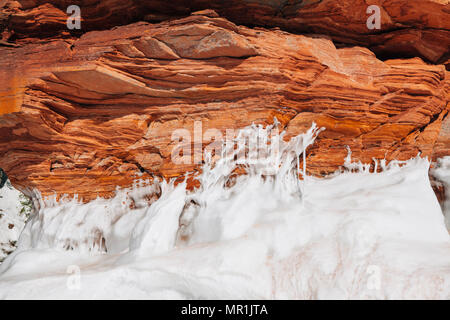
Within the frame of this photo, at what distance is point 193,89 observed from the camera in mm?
5191

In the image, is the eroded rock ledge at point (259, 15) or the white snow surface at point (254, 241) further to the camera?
the eroded rock ledge at point (259, 15)

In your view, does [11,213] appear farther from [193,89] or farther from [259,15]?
[259,15]

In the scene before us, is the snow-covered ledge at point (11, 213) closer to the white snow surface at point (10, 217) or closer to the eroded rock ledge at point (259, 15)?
the white snow surface at point (10, 217)

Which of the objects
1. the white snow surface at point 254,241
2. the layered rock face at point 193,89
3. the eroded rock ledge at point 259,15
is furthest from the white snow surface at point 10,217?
the eroded rock ledge at point 259,15

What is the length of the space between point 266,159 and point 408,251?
2487mm

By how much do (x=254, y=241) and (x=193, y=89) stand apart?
2.73 m

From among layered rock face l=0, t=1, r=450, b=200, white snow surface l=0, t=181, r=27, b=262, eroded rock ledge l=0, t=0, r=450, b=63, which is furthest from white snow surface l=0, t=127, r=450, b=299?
white snow surface l=0, t=181, r=27, b=262

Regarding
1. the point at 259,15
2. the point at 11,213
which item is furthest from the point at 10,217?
the point at 259,15

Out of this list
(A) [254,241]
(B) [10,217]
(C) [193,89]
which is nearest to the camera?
(A) [254,241]

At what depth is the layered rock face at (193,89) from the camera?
4.87 m

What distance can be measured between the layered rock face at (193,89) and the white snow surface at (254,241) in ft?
1.72

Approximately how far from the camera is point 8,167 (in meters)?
5.85

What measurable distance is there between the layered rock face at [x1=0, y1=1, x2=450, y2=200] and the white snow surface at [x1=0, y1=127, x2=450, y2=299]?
0.53 metres

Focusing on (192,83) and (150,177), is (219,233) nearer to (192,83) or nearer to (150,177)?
(150,177)
